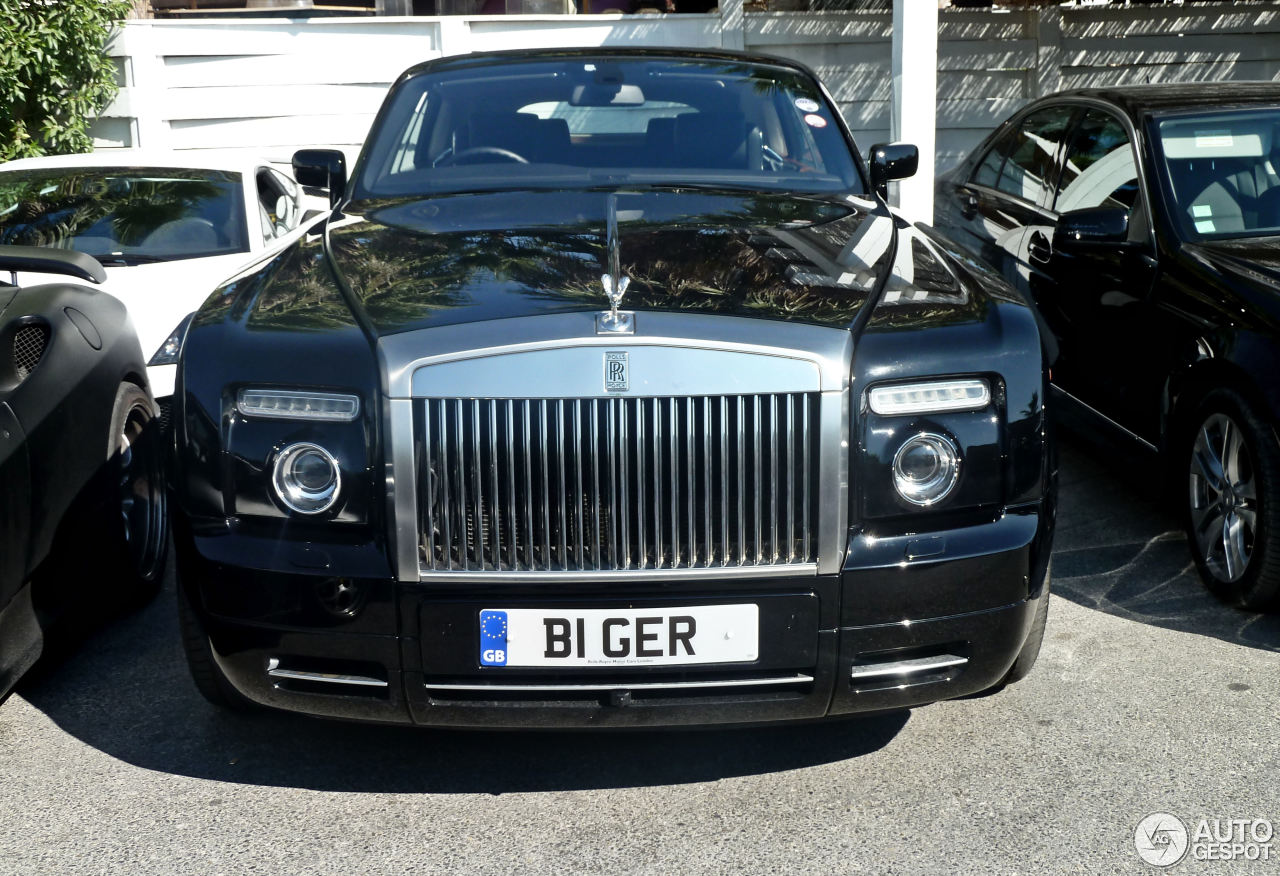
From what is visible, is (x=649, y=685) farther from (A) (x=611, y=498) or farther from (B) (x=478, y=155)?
(B) (x=478, y=155)

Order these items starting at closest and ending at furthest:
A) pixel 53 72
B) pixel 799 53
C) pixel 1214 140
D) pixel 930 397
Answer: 1. pixel 930 397
2. pixel 1214 140
3. pixel 53 72
4. pixel 799 53

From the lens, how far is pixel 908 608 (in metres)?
2.84

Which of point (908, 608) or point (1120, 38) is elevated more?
point (1120, 38)

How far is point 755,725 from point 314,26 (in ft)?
31.7

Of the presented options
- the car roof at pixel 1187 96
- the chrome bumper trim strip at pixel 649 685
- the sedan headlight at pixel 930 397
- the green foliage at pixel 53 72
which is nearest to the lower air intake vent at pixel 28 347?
the chrome bumper trim strip at pixel 649 685

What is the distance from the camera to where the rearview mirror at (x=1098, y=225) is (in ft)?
15.8

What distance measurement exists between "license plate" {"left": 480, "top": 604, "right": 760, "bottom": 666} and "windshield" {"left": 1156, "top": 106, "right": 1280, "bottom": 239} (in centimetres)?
275

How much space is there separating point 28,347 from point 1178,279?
11.5 ft

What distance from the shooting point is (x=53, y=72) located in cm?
982

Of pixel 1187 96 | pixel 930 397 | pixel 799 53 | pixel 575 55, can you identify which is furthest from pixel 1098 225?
pixel 799 53

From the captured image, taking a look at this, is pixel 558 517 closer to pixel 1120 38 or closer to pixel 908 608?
pixel 908 608

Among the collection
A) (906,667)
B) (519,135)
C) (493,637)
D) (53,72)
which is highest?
(53,72)

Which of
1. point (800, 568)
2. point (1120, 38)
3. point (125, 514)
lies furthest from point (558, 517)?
point (1120, 38)

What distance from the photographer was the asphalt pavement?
9.45 feet
